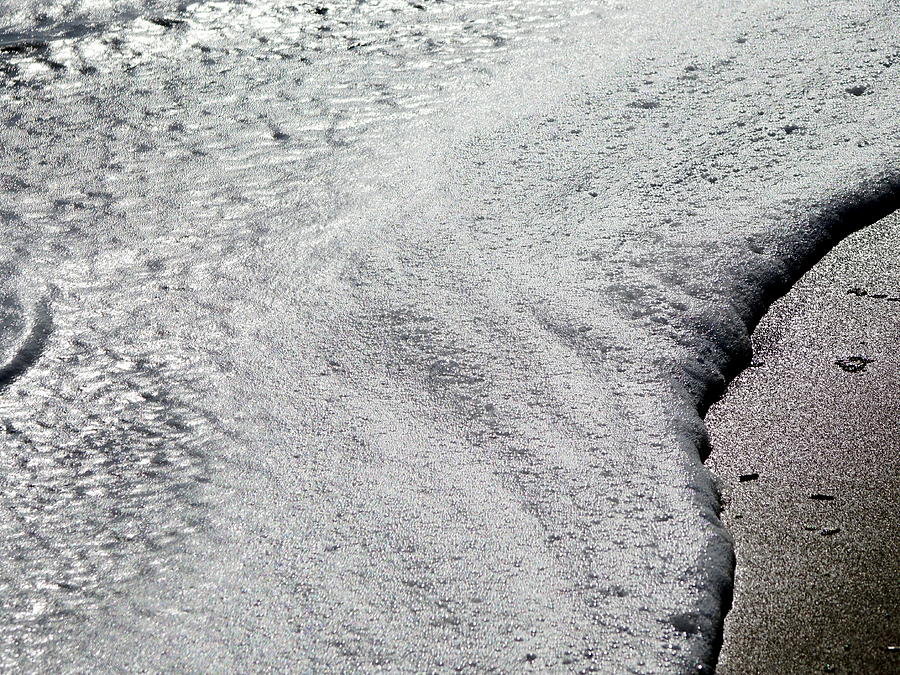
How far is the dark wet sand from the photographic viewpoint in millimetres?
1384

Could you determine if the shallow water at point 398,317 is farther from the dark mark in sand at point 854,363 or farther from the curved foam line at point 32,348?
the dark mark in sand at point 854,363

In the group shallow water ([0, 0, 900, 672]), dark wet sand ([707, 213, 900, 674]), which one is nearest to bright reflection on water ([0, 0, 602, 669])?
shallow water ([0, 0, 900, 672])

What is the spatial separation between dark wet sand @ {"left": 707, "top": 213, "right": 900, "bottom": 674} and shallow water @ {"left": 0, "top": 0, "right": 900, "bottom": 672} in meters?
0.07

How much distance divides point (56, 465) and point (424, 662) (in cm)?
87

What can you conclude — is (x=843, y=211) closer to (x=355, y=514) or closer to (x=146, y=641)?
(x=355, y=514)

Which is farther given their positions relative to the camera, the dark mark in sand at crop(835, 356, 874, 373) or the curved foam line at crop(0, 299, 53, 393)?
the curved foam line at crop(0, 299, 53, 393)

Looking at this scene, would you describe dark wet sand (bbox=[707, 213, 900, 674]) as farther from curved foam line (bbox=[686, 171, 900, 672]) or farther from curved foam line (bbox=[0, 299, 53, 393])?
curved foam line (bbox=[0, 299, 53, 393])

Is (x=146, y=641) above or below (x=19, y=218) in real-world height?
A: below

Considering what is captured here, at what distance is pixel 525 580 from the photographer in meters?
1.50

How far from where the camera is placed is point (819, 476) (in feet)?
5.41

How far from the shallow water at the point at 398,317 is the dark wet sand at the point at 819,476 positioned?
0.21 feet

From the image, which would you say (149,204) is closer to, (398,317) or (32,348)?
(32,348)

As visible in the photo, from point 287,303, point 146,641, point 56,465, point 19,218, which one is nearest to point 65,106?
point 19,218

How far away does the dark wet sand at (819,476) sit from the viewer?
1.38 meters
